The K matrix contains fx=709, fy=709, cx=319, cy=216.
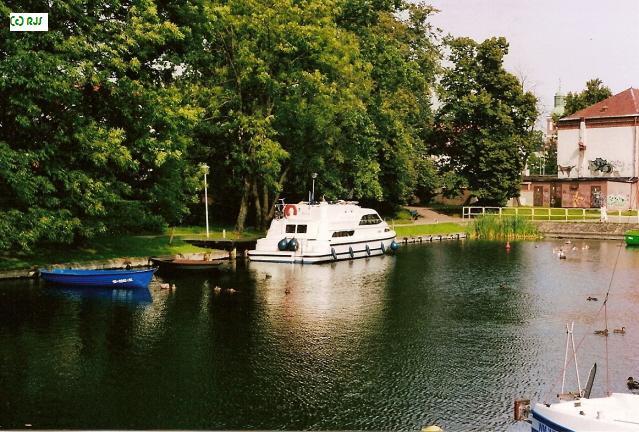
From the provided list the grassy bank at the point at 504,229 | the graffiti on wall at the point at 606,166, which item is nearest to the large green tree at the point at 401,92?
the grassy bank at the point at 504,229

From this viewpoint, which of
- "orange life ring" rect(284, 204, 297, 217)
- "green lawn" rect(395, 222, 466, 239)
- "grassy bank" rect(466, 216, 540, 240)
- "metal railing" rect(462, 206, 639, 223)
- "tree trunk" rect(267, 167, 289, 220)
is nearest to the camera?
"orange life ring" rect(284, 204, 297, 217)

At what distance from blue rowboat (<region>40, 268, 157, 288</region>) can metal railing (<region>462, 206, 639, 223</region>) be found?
40.4 meters

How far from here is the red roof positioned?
6856cm

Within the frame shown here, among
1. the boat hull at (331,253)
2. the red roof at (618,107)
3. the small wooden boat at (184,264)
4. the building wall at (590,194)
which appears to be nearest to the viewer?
the small wooden boat at (184,264)

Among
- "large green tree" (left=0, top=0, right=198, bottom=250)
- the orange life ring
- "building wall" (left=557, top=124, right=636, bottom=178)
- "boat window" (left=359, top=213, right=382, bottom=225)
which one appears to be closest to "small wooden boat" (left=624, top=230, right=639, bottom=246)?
"building wall" (left=557, top=124, right=636, bottom=178)

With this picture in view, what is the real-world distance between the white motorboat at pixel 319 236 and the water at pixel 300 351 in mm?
6955

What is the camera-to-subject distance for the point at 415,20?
69938 millimetres

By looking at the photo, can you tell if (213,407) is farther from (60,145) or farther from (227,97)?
(227,97)

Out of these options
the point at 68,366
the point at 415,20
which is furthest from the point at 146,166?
the point at 415,20

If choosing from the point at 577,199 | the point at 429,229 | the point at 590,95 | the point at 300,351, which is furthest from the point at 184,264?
the point at 590,95

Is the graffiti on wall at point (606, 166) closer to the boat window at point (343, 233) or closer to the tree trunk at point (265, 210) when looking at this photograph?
the boat window at point (343, 233)

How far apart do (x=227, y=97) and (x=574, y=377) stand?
34.4m

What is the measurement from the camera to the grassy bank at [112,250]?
3472cm

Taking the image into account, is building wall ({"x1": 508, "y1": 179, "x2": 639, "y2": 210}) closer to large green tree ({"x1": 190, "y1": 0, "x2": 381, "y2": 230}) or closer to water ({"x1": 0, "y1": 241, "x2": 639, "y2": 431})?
large green tree ({"x1": 190, "y1": 0, "x2": 381, "y2": 230})
